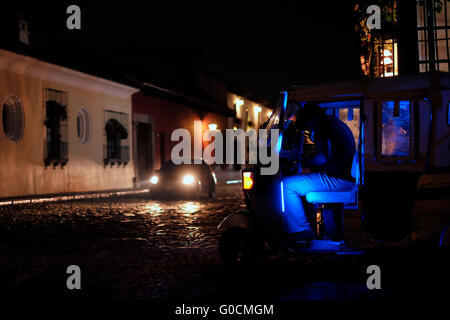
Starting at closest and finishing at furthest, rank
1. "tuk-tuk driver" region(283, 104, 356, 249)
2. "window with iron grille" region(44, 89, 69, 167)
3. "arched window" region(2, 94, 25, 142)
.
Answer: "tuk-tuk driver" region(283, 104, 356, 249) < "arched window" region(2, 94, 25, 142) < "window with iron grille" region(44, 89, 69, 167)

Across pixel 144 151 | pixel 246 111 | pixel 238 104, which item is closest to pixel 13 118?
pixel 144 151

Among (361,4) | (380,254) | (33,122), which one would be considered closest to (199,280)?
(380,254)

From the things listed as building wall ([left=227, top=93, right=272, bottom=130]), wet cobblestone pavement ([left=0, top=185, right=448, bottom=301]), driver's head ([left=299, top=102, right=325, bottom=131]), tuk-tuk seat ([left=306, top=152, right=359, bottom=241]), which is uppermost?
building wall ([left=227, top=93, right=272, bottom=130])

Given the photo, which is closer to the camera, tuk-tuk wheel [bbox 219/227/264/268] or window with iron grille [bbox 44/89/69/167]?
tuk-tuk wheel [bbox 219/227/264/268]

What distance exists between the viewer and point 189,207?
17031 mm

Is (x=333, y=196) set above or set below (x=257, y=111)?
below

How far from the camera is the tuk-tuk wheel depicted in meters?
7.10

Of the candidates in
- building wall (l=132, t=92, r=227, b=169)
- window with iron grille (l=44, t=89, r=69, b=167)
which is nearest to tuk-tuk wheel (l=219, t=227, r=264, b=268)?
window with iron grille (l=44, t=89, r=69, b=167)

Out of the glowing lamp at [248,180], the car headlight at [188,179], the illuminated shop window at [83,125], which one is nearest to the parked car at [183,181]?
the car headlight at [188,179]

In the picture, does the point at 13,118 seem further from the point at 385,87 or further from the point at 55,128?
the point at 385,87

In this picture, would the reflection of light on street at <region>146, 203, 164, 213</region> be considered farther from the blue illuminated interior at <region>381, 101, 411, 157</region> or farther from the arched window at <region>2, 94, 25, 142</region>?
the blue illuminated interior at <region>381, 101, 411, 157</region>

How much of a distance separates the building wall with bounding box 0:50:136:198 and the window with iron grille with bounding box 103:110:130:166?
0.28 meters

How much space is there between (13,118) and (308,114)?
55.9ft
